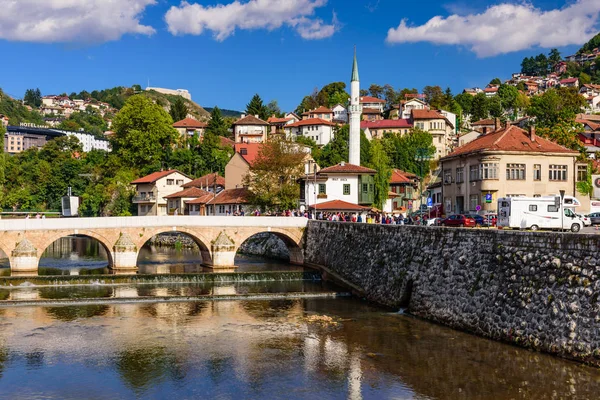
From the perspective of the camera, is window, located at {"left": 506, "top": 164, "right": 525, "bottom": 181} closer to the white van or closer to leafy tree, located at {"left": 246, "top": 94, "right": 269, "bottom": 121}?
the white van

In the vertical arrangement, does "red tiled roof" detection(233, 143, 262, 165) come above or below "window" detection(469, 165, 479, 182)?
above

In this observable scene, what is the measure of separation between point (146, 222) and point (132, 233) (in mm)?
1295

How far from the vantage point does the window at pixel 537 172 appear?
5009cm

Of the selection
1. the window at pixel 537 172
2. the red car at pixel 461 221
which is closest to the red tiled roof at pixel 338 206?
the window at pixel 537 172

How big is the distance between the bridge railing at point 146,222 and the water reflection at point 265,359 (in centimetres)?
1289

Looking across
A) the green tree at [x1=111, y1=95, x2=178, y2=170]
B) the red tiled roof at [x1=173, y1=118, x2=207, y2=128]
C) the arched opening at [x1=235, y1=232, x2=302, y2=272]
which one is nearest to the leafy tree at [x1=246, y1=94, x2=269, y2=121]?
the red tiled roof at [x1=173, y1=118, x2=207, y2=128]

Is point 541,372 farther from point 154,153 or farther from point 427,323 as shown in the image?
point 154,153

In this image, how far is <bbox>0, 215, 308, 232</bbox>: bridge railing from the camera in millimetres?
43781

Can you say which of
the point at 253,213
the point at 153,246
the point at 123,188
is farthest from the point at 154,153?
the point at 253,213

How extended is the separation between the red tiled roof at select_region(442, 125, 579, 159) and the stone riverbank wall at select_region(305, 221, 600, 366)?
1667 cm

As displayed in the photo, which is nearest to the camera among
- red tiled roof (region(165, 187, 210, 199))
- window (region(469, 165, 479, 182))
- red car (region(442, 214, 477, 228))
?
red car (region(442, 214, 477, 228))

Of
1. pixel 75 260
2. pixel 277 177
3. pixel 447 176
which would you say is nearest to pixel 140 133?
pixel 277 177

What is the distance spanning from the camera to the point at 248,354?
80.7 feet

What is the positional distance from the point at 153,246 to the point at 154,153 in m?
27.8
